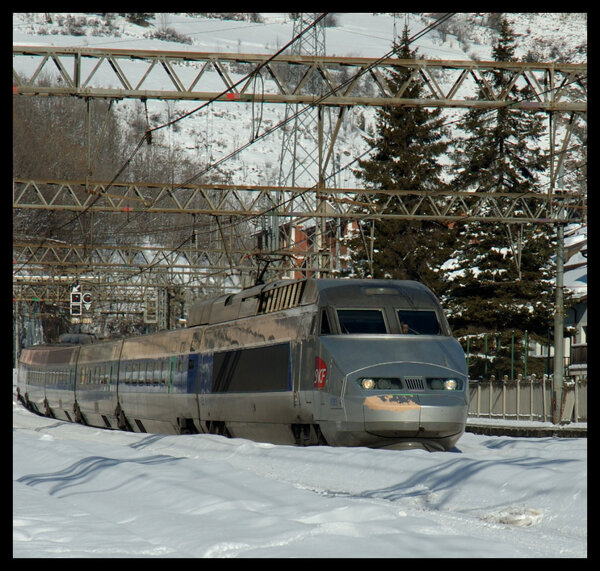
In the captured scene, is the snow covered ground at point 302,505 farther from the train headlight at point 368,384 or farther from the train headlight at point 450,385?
the train headlight at point 450,385

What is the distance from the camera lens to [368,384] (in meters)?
15.4

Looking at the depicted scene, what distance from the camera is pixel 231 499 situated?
32.1 ft

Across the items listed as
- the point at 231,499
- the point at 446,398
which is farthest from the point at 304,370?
the point at 231,499

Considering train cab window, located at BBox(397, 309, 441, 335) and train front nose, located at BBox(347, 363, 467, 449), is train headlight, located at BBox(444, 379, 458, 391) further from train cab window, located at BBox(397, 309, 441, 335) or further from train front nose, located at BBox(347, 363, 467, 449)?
train cab window, located at BBox(397, 309, 441, 335)

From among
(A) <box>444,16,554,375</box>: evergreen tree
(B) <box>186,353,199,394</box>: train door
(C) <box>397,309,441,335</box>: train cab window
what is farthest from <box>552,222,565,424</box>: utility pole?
(A) <box>444,16,554,375</box>: evergreen tree

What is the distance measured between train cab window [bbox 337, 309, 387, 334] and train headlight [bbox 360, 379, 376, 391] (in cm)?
125

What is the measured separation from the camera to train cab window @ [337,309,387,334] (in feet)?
54.1

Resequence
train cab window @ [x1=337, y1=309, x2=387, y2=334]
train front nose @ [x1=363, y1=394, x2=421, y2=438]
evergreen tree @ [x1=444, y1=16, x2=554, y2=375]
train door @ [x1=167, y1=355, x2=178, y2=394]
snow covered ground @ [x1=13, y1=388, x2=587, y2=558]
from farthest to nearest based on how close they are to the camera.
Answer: evergreen tree @ [x1=444, y1=16, x2=554, y2=375] < train door @ [x1=167, y1=355, x2=178, y2=394] < train cab window @ [x1=337, y1=309, x2=387, y2=334] < train front nose @ [x1=363, y1=394, x2=421, y2=438] < snow covered ground @ [x1=13, y1=388, x2=587, y2=558]

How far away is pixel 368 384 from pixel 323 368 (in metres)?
0.95

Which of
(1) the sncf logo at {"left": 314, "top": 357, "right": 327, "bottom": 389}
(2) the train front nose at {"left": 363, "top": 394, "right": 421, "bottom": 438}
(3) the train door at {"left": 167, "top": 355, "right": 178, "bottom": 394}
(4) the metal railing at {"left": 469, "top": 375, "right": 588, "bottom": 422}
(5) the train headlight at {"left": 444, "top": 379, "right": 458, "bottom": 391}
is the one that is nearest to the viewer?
(2) the train front nose at {"left": 363, "top": 394, "right": 421, "bottom": 438}

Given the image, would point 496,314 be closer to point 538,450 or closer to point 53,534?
point 538,450

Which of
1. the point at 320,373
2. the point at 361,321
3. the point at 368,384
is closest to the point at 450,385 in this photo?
the point at 368,384
